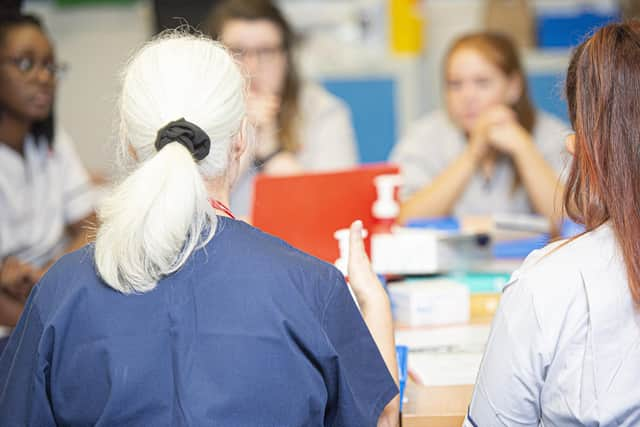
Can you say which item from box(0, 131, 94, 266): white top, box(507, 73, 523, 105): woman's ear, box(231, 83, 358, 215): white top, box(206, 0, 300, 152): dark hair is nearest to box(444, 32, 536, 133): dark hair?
box(507, 73, 523, 105): woman's ear

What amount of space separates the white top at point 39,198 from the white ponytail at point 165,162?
124cm

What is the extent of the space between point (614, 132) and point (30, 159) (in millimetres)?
1732

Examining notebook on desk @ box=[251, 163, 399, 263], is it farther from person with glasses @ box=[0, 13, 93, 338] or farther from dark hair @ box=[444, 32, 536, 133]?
dark hair @ box=[444, 32, 536, 133]

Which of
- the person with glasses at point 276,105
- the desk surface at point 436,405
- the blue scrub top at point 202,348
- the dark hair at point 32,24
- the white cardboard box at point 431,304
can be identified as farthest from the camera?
the person with glasses at point 276,105

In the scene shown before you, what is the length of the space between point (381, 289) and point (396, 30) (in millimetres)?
2886

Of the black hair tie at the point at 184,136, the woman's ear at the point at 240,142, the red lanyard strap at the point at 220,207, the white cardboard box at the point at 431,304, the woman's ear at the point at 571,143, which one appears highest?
the black hair tie at the point at 184,136

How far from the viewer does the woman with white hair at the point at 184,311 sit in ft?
3.43

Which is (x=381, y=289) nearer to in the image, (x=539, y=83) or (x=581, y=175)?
(x=581, y=175)

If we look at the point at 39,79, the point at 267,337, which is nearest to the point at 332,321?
the point at 267,337

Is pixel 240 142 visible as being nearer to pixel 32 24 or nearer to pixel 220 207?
pixel 220 207

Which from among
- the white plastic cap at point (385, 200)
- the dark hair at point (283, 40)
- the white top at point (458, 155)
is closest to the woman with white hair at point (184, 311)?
the white plastic cap at point (385, 200)

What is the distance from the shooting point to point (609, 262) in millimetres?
1112

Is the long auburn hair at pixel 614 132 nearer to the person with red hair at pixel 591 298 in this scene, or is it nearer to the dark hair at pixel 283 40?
the person with red hair at pixel 591 298

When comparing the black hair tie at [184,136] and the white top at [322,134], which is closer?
the black hair tie at [184,136]
